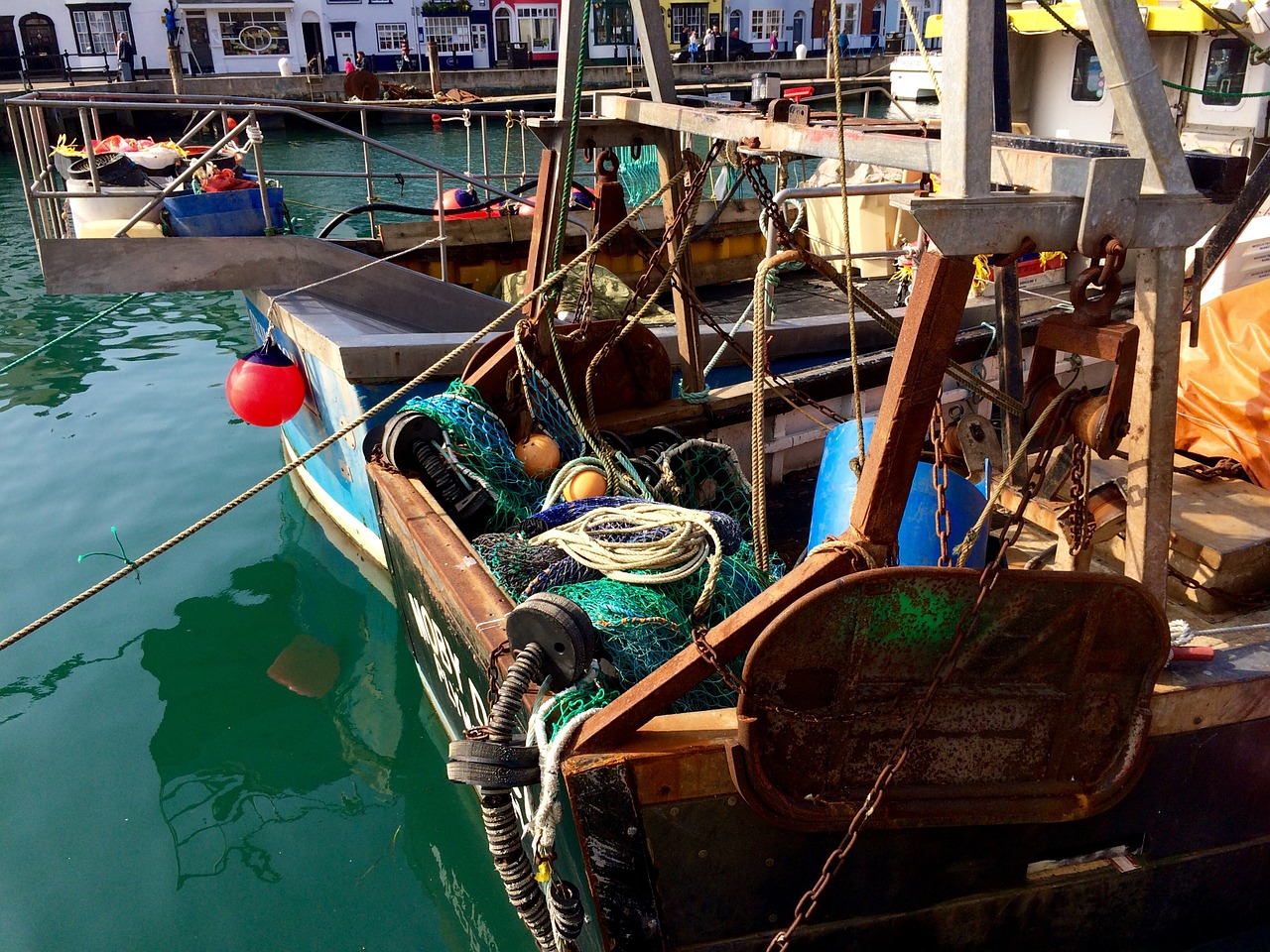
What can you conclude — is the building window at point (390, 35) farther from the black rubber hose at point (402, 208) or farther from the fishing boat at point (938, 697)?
the fishing boat at point (938, 697)

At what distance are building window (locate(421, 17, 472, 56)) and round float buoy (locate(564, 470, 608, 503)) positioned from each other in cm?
4396

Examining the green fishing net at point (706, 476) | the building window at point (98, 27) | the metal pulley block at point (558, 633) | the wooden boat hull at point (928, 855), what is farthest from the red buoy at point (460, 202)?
the building window at point (98, 27)

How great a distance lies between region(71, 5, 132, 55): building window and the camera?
127 ft

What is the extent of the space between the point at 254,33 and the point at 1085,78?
136ft

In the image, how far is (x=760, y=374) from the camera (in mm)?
3049

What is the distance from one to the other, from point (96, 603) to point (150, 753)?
1701mm

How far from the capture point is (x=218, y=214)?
288 inches

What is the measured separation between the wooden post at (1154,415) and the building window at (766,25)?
5045 centimetres

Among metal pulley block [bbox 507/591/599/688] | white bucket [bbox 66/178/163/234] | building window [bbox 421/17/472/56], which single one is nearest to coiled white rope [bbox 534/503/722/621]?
metal pulley block [bbox 507/591/599/688]

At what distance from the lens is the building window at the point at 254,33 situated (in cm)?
4156

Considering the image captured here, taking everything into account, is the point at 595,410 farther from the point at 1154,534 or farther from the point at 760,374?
the point at 1154,534

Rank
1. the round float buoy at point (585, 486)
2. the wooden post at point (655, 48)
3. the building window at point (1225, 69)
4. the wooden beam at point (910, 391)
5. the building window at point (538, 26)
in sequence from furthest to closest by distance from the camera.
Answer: the building window at point (538, 26), the building window at point (1225, 69), the round float buoy at point (585, 486), the wooden post at point (655, 48), the wooden beam at point (910, 391)

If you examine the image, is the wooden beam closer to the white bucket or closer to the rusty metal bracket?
the rusty metal bracket

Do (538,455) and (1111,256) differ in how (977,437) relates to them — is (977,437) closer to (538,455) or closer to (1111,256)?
(1111,256)
